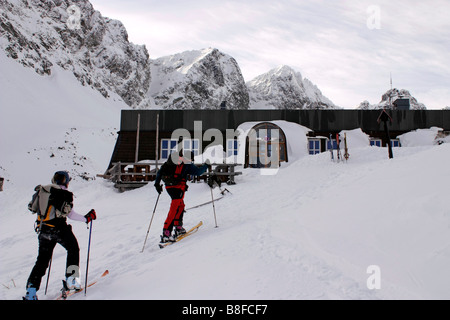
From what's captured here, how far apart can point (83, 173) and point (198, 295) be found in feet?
101

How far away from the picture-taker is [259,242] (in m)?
5.91

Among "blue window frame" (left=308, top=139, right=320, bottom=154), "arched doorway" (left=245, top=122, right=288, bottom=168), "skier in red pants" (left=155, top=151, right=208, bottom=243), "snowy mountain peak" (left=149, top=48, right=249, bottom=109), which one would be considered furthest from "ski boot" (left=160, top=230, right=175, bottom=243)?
"snowy mountain peak" (left=149, top=48, right=249, bottom=109)

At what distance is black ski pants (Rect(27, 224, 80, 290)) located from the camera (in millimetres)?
4805

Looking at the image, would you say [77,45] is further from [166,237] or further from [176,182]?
[166,237]

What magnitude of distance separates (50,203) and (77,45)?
321 ft

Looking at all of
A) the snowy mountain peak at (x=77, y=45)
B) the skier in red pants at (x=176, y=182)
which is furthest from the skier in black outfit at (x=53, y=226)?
the snowy mountain peak at (x=77, y=45)

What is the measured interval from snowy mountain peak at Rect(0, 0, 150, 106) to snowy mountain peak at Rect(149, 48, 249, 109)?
14844 mm

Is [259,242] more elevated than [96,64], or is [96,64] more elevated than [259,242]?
[96,64]

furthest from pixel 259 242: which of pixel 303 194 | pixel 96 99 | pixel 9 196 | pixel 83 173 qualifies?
pixel 96 99

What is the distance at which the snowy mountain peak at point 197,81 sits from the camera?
140500 millimetres

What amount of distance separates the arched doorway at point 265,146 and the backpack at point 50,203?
15926 mm

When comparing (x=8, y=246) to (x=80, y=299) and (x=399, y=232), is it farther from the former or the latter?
(x=399, y=232)

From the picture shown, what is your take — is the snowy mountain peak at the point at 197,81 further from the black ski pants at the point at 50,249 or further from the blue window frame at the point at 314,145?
the black ski pants at the point at 50,249

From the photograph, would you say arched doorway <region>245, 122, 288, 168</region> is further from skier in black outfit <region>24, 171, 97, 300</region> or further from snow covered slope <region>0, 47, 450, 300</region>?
skier in black outfit <region>24, 171, 97, 300</region>
